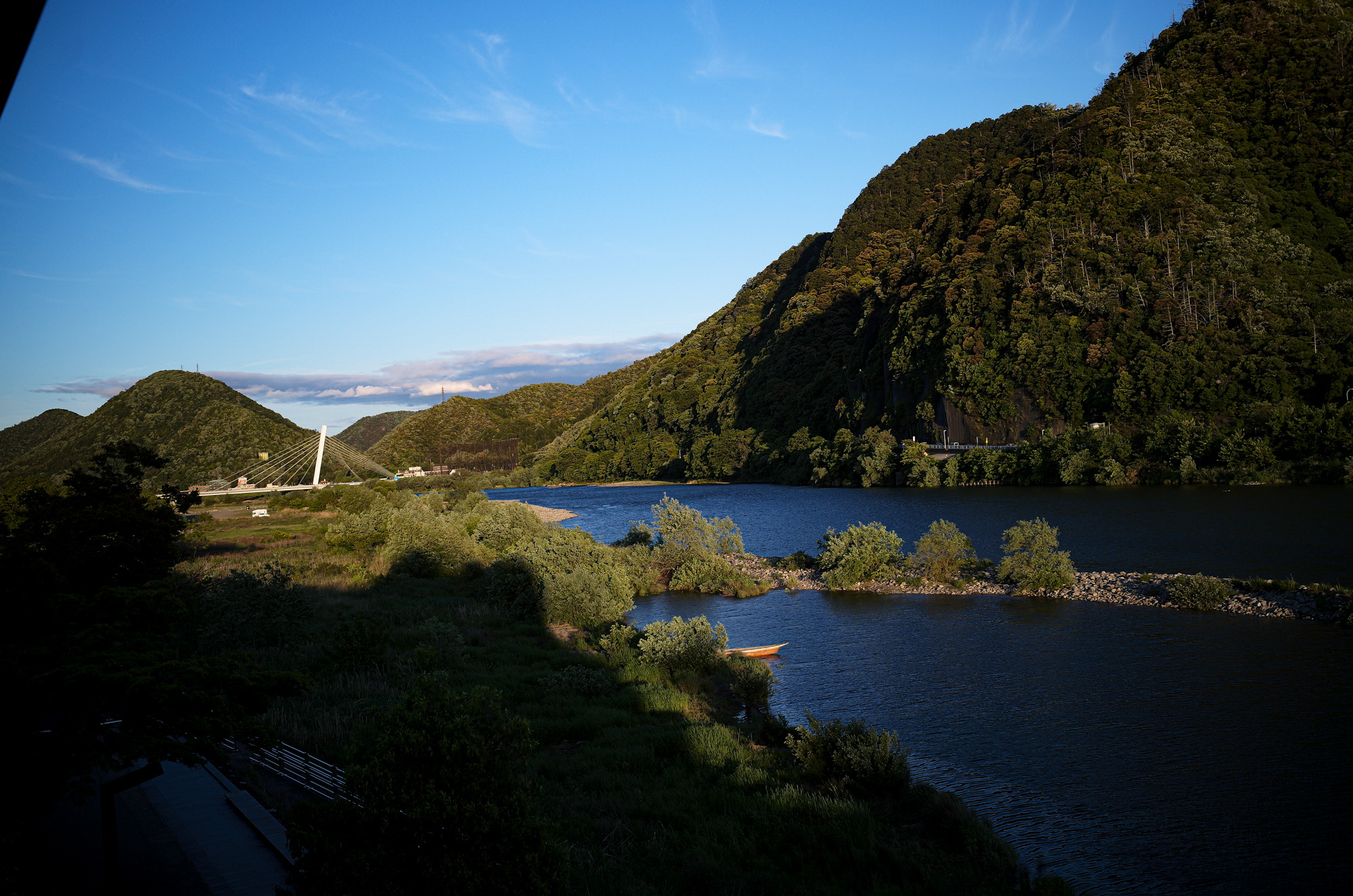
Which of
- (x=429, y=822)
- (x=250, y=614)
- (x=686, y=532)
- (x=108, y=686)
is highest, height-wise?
(x=108, y=686)

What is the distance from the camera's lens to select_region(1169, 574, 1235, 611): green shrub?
2392cm

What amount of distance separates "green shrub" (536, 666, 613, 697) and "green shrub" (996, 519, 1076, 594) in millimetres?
A: 19122

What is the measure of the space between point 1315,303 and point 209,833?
8932 cm

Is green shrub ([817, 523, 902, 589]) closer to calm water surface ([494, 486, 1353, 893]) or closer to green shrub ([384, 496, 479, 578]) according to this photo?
calm water surface ([494, 486, 1353, 893])

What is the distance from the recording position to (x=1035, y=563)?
93.2 ft

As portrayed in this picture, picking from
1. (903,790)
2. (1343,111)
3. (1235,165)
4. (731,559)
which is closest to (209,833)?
(903,790)

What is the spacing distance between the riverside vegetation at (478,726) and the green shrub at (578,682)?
70 mm

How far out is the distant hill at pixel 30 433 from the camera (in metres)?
79.9

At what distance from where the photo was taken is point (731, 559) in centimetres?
3762

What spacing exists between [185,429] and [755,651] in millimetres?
102063

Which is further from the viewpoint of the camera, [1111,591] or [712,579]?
[712,579]

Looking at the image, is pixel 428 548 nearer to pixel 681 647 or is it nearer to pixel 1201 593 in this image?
pixel 681 647

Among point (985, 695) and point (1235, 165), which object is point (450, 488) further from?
point (1235, 165)

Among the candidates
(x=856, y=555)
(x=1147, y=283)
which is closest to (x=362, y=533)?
(x=856, y=555)
